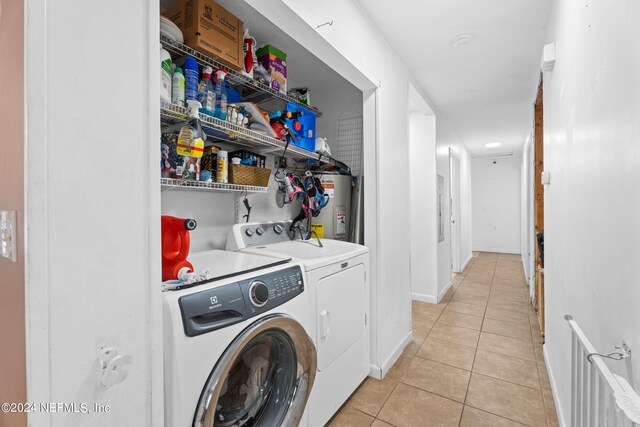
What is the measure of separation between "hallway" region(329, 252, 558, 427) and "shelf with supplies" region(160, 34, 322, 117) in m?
1.96

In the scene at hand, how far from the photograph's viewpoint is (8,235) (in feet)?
2.43

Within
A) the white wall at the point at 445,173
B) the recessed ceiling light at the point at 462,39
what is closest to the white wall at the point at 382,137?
the recessed ceiling light at the point at 462,39

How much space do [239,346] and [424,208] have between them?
3223mm

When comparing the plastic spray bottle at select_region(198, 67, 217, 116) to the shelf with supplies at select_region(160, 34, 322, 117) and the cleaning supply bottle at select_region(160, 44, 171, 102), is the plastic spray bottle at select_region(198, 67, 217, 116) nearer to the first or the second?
the shelf with supplies at select_region(160, 34, 322, 117)

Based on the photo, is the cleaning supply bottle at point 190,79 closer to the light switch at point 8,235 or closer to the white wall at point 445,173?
the light switch at point 8,235

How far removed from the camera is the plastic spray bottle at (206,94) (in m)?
1.36

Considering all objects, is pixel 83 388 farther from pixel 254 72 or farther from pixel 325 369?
pixel 254 72

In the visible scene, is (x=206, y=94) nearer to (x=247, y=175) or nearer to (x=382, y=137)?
(x=247, y=175)

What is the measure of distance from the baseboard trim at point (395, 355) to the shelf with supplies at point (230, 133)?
161 cm

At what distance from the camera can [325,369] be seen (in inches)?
61.1

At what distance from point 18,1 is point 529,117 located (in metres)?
5.10

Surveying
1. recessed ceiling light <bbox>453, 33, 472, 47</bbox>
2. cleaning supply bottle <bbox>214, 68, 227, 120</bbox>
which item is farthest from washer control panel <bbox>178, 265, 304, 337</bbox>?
recessed ceiling light <bbox>453, 33, 472, 47</bbox>

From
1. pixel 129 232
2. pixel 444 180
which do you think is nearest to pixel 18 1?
pixel 129 232

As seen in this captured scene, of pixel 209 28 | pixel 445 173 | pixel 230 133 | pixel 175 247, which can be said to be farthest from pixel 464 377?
pixel 445 173
